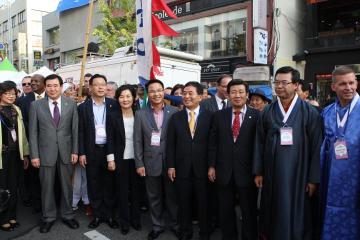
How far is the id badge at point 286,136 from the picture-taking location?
3.39m

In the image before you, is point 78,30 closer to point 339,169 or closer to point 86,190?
point 86,190

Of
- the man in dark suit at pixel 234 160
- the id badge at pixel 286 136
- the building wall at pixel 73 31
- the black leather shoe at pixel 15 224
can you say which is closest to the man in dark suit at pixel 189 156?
the man in dark suit at pixel 234 160

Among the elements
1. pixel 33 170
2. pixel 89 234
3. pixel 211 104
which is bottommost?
pixel 89 234

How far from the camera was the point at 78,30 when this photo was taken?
81.8 feet

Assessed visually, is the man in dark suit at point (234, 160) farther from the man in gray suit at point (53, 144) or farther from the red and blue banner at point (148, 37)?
the man in gray suit at point (53, 144)

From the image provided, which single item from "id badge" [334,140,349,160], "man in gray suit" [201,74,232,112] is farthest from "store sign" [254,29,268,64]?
"id badge" [334,140,349,160]

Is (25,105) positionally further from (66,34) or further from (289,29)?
(66,34)

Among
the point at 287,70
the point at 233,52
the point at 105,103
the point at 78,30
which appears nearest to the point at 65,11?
the point at 78,30

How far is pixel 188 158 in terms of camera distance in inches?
161

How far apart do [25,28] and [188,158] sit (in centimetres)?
3707

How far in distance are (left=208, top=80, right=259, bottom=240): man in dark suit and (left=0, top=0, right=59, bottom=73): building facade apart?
106 ft

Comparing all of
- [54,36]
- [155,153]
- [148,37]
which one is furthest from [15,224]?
[54,36]

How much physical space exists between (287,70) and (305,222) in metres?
1.50

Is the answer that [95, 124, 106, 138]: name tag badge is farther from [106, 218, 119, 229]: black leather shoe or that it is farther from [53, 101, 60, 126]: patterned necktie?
[106, 218, 119, 229]: black leather shoe
